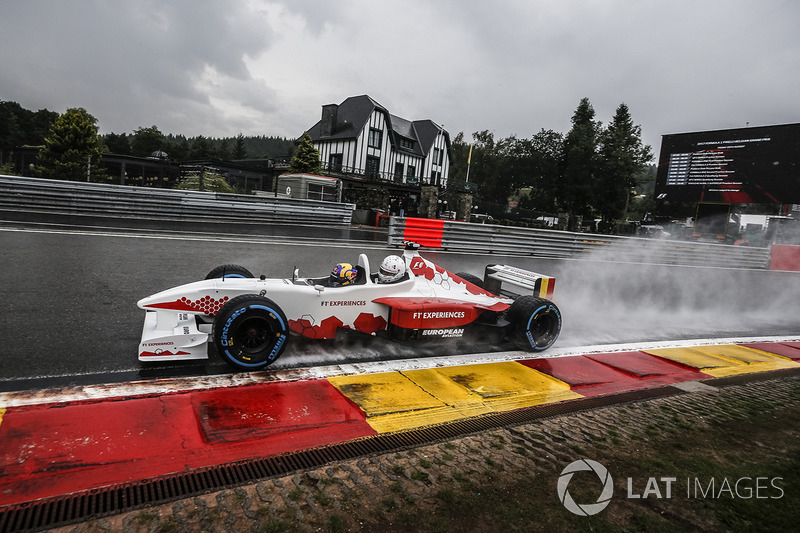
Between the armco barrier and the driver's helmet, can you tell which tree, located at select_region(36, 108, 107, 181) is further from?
the armco barrier

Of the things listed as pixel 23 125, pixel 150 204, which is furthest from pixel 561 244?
pixel 23 125

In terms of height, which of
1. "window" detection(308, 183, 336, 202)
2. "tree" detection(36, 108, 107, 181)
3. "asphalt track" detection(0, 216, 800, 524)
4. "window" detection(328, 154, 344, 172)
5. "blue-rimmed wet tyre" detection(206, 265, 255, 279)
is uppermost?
"window" detection(328, 154, 344, 172)

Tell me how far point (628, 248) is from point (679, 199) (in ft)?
61.2

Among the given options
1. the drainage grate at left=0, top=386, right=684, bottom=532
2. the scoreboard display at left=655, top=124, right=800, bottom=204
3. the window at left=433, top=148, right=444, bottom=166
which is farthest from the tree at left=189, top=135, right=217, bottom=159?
the drainage grate at left=0, top=386, right=684, bottom=532

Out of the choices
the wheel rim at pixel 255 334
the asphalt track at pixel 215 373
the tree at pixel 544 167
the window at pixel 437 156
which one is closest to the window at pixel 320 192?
the asphalt track at pixel 215 373

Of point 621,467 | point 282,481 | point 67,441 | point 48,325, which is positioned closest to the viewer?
point 282,481

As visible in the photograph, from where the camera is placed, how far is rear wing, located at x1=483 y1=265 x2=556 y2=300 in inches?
313

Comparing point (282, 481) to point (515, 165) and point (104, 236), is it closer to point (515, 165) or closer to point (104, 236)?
point (104, 236)

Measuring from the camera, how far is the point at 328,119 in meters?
43.8

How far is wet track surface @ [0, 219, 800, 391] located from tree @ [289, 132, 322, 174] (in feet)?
64.2

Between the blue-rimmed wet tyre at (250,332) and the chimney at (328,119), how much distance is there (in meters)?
40.9

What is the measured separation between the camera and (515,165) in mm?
66562

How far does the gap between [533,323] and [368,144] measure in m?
38.0

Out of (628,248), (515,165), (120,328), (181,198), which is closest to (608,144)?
(515,165)
